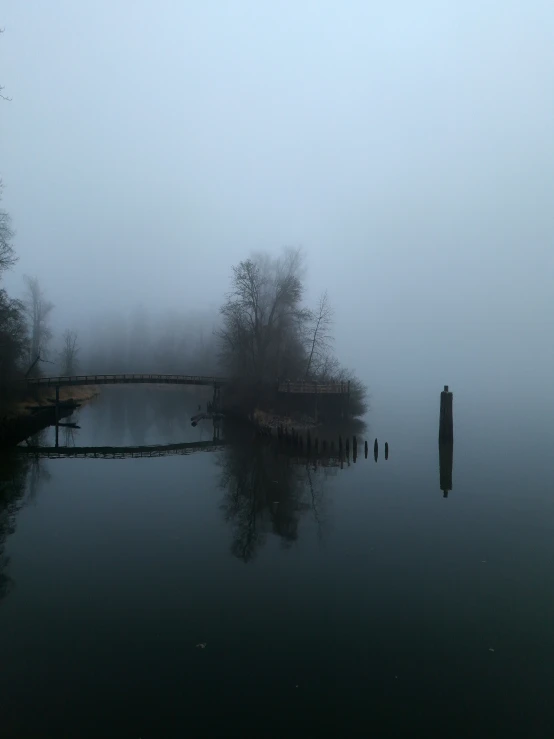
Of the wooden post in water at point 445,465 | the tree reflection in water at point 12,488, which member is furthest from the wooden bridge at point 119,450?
the wooden post in water at point 445,465

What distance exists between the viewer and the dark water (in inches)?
332

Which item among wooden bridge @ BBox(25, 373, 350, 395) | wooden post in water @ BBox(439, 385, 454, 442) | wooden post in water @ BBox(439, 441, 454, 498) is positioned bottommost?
wooden post in water @ BBox(439, 441, 454, 498)

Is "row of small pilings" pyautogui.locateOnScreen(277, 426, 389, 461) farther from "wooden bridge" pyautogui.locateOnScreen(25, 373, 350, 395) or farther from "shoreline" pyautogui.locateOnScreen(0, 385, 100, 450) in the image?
"shoreline" pyautogui.locateOnScreen(0, 385, 100, 450)

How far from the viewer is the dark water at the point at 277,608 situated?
8445 mm

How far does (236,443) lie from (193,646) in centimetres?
2729

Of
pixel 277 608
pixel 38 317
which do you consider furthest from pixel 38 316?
pixel 277 608

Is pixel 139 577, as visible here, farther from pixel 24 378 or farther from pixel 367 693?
pixel 24 378

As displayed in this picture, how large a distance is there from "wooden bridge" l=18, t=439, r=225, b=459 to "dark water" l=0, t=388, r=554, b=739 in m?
7.87

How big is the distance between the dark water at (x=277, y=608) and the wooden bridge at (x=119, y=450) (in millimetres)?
7869

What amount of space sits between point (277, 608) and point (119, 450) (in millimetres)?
24943

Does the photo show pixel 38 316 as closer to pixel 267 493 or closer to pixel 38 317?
pixel 38 317

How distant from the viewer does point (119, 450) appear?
34875 mm

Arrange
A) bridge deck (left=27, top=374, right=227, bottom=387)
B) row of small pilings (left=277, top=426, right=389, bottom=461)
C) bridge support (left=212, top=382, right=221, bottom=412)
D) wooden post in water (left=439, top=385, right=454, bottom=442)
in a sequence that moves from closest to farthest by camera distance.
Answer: row of small pilings (left=277, top=426, right=389, bottom=461)
wooden post in water (left=439, top=385, right=454, bottom=442)
bridge deck (left=27, top=374, right=227, bottom=387)
bridge support (left=212, top=382, right=221, bottom=412)

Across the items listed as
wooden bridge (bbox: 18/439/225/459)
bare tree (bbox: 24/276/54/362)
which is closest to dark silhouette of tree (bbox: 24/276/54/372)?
bare tree (bbox: 24/276/54/362)
